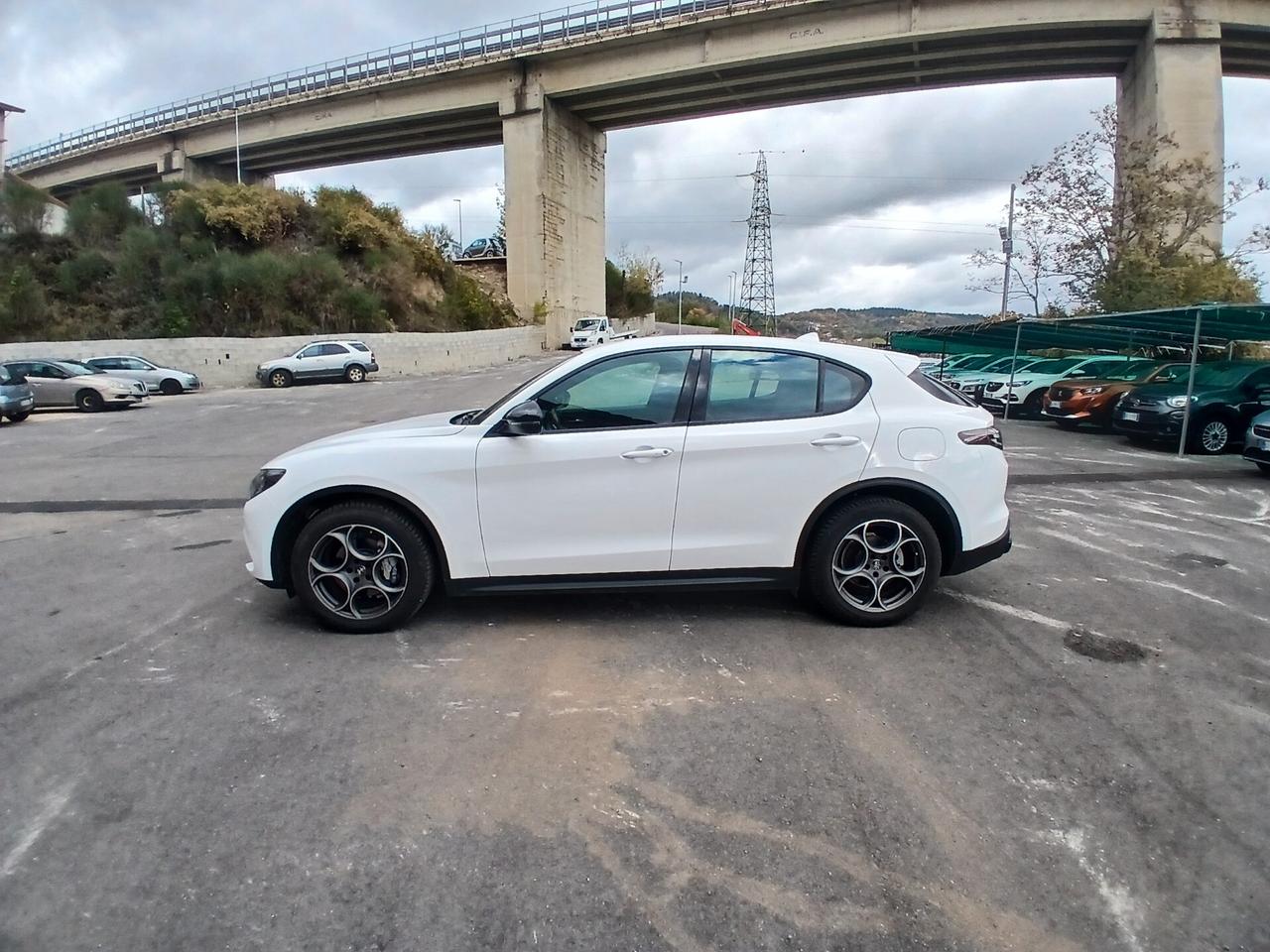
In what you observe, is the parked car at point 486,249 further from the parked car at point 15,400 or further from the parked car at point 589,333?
the parked car at point 15,400

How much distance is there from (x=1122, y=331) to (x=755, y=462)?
16.7 m

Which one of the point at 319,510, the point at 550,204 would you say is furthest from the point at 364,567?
the point at 550,204

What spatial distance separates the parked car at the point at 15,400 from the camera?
1761 centimetres

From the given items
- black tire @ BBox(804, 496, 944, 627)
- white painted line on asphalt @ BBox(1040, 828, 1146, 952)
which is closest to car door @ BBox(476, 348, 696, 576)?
black tire @ BBox(804, 496, 944, 627)

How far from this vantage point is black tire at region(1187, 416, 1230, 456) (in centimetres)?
1255

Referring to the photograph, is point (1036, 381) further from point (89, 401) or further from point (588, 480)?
point (89, 401)

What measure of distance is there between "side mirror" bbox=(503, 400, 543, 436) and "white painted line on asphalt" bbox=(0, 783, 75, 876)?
7.90 feet

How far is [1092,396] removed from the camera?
15.5 meters

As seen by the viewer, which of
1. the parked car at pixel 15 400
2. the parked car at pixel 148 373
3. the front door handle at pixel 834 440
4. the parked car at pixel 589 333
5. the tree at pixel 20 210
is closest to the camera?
the front door handle at pixel 834 440

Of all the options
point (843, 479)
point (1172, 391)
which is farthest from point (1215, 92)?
point (843, 479)

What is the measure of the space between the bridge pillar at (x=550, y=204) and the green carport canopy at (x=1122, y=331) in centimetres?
2660

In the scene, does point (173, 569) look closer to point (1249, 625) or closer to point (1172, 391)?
point (1249, 625)

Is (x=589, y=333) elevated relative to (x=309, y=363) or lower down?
elevated

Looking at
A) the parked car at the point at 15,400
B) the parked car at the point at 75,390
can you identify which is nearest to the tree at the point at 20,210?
the parked car at the point at 75,390
